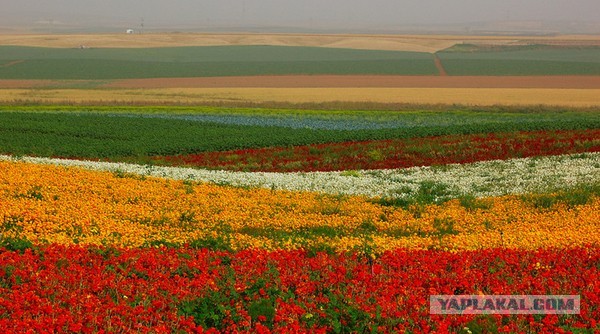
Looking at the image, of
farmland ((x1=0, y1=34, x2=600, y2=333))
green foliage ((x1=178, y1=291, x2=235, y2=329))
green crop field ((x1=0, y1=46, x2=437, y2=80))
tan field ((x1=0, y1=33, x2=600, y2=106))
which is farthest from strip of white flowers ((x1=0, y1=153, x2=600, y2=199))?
green crop field ((x1=0, y1=46, x2=437, y2=80))

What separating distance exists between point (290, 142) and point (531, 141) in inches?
536

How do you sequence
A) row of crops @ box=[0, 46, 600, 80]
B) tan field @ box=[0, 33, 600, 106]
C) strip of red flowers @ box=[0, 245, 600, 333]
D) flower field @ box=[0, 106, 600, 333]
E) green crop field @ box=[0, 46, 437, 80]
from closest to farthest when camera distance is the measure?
strip of red flowers @ box=[0, 245, 600, 333]
flower field @ box=[0, 106, 600, 333]
tan field @ box=[0, 33, 600, 106]
green crop field @ box=[0, 46, 437, 80]
row of crops @ box=[0, 46, 600, 80]

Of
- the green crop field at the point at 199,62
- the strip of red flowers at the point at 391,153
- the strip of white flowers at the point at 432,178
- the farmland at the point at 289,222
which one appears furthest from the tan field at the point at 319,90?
the strip of white flowers at the point at 432,178

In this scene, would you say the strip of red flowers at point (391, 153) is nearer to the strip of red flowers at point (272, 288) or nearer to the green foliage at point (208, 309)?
the strip of red flowers at point (272, 288)

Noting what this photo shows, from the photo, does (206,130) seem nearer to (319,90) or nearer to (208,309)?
(208,309)

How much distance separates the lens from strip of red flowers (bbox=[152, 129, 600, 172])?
37.1 meters

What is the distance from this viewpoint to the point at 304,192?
83.9 feet

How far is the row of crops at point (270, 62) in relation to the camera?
118m

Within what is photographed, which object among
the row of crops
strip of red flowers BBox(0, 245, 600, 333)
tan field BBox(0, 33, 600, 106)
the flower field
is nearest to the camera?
strip of red flowers BBox(0, 245, 600, 333)

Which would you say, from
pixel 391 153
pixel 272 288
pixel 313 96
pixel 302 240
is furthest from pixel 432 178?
pixel 313 96

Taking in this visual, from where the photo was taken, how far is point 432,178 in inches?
1228

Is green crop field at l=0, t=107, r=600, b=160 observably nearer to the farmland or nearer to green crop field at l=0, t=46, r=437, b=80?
the farmland

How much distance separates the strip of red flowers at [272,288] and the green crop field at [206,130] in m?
26.5

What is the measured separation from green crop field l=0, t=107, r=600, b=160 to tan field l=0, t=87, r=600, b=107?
1147 cm
